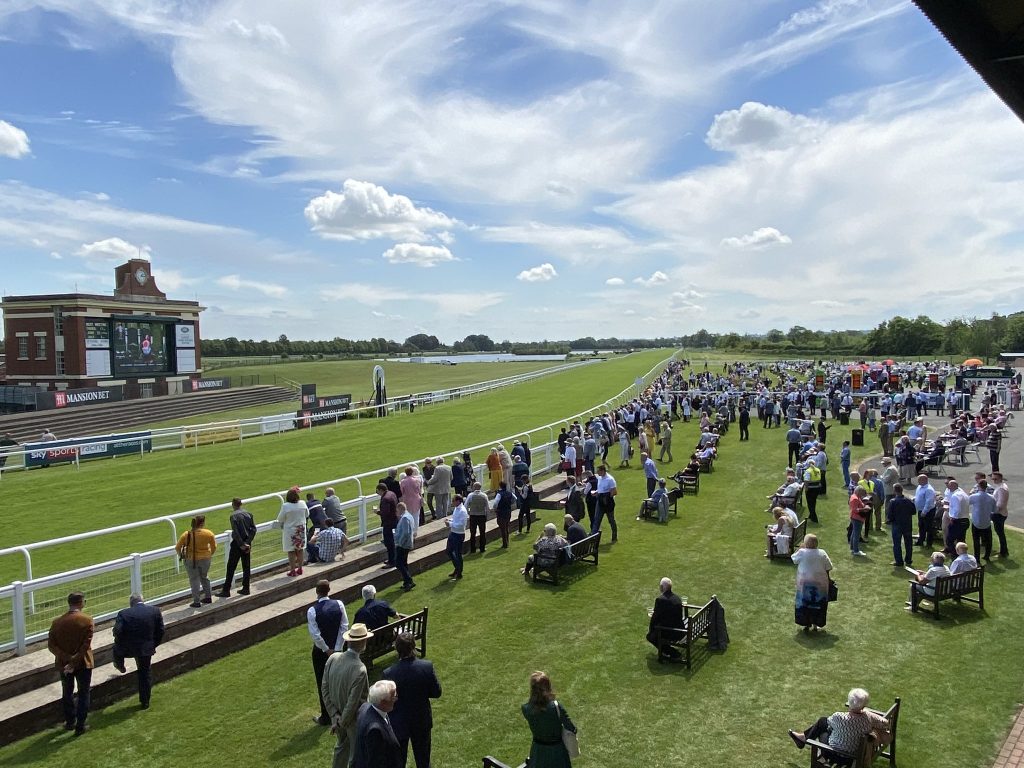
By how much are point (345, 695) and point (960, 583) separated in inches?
326

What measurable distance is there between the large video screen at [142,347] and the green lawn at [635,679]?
141 feet

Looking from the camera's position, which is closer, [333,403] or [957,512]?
[957,512]

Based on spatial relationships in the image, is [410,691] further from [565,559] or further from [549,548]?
[565,559]

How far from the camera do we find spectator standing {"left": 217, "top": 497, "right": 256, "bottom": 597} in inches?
332

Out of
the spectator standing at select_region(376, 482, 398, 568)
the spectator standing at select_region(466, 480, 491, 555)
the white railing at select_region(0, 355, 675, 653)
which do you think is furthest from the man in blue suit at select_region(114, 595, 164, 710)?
the spectator standing at select_region(466, 480, 491, 555)

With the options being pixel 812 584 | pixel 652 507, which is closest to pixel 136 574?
pixel 812 584

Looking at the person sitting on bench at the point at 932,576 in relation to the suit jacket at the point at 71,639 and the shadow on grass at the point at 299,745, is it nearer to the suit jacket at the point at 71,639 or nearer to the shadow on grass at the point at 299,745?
the shadow on grass at the point at 299,745

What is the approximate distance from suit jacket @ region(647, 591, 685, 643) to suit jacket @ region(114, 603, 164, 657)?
5357 mm

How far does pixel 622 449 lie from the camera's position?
2072cm

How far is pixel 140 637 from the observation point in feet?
21.3

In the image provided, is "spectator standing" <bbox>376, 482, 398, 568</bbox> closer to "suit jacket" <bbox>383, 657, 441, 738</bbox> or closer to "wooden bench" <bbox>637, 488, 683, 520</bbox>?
"suit jacket" <bbox>383, 657, 441, 738</bbox>

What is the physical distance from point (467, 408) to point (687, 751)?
3281 centimetres

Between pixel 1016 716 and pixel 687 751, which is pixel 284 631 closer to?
pixel 687 751

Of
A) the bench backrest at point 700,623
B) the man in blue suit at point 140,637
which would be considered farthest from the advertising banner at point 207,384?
the bench backrest at point 700,623
